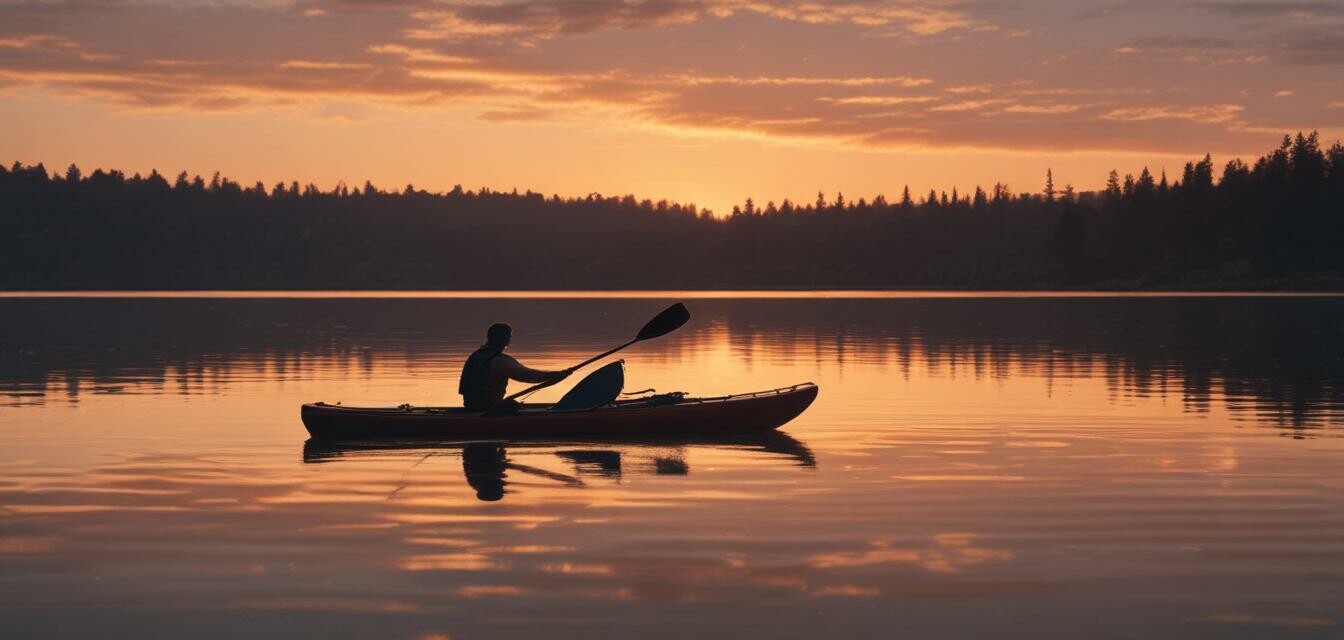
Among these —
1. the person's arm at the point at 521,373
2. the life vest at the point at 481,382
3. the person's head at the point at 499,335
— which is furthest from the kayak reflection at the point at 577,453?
the person's head at the point at 499,335

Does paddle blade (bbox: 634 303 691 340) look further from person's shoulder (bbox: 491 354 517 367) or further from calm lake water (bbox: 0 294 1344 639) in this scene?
person's shoulder (bbox: 491 354 517 367)

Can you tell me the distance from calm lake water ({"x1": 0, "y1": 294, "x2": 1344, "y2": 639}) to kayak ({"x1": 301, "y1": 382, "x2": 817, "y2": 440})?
0.40 metres

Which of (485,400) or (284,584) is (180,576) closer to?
(284,584)

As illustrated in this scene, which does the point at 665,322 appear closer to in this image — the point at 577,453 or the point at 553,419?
the point at 553,419

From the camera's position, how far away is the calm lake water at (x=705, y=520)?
34.9 ft

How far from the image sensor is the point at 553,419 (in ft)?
73.2

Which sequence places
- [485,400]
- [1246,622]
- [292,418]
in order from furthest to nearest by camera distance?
[292,418] < [485,400] < [1246,622]

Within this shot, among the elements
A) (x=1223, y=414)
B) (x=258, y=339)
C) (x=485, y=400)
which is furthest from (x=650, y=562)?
(x=258, y=339)

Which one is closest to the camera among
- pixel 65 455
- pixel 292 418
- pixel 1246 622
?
pixel 1246 622

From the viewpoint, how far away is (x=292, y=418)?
85.1 ft

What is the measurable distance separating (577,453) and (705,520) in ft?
21.2

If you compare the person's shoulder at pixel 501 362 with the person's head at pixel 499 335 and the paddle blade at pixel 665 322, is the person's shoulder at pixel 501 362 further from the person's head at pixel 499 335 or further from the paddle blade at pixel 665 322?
the paddle blade at pixel 665 322

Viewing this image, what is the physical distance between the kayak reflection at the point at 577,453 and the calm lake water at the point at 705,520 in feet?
0.35

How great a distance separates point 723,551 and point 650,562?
805 mm
